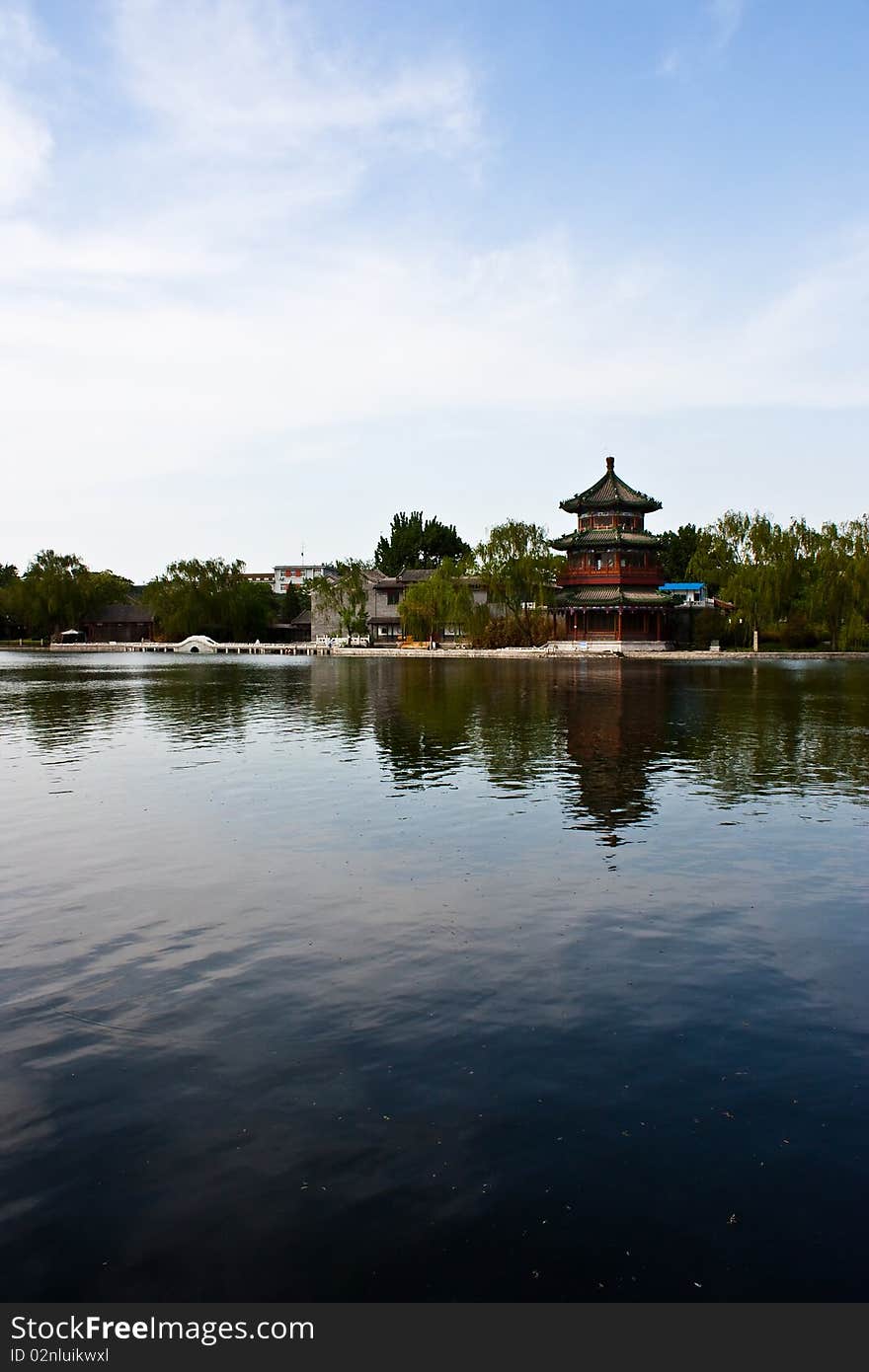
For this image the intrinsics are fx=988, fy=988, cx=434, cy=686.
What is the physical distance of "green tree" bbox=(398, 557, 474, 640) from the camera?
293ft

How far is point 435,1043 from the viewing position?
7953 mm

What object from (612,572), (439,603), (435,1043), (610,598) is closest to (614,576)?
(612,572)

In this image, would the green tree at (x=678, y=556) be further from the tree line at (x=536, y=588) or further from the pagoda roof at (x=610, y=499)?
the pagoda roof at (x=610, y=499)

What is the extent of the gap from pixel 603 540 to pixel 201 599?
169 ft

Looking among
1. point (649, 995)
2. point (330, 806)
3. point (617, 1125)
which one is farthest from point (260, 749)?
point (617, 1125)

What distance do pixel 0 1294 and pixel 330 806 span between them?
1327 centimetres

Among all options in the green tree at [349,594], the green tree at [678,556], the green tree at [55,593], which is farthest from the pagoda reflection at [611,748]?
the green tree at [55,593]

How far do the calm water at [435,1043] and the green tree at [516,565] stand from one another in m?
66.1

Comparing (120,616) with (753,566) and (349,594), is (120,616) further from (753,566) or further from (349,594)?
(753,566)

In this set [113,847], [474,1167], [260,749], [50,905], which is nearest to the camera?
[474,1167]

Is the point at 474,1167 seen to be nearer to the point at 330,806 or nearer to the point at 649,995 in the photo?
the point at 649,995

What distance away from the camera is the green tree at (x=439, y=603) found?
3511 inches

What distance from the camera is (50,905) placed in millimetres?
11969
